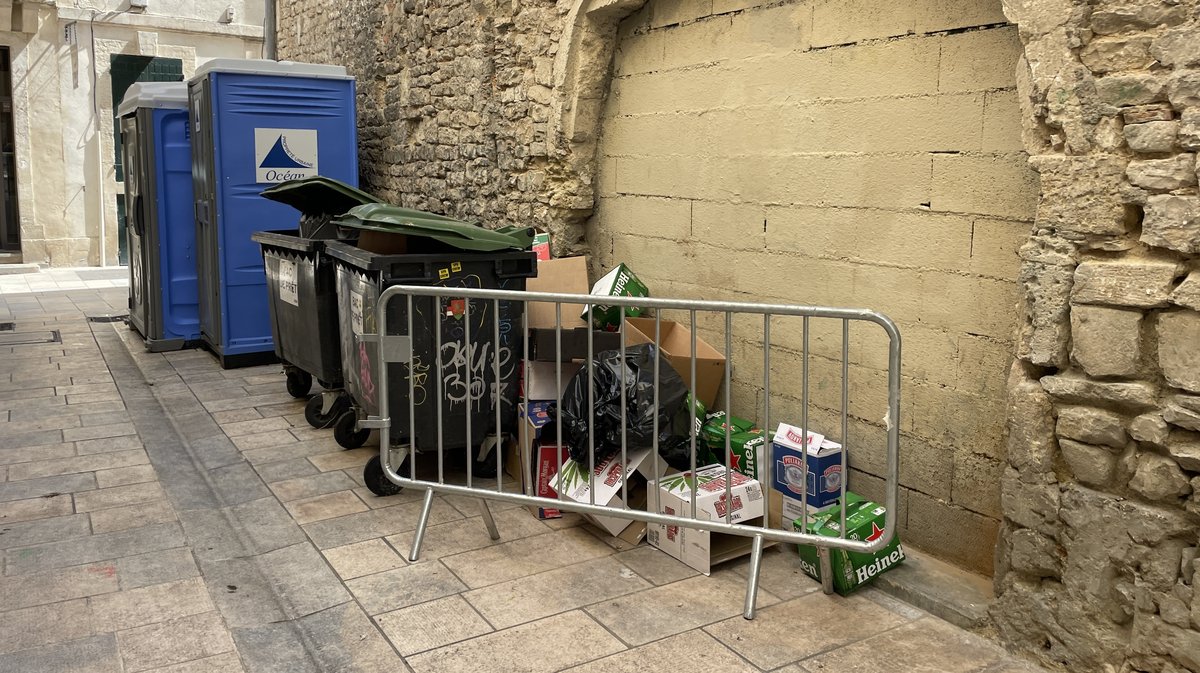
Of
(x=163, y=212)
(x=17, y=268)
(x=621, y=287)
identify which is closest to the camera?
(x=621, y=287)

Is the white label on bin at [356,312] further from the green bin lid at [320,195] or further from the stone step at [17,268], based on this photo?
the stone step at [17,268]

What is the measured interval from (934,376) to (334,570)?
2.51 m

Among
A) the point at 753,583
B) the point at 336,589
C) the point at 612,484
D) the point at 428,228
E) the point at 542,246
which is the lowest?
the point at 336,589

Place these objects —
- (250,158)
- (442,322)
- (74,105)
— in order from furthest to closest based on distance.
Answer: (74,105), (250,158), (442,322)

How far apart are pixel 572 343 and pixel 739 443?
37.7 inches

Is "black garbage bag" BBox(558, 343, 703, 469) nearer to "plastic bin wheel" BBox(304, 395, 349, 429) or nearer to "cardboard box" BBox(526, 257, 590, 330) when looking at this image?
"cardboard box" BBox(526, 257, 590, 330)

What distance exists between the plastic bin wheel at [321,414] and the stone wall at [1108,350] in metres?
3.96

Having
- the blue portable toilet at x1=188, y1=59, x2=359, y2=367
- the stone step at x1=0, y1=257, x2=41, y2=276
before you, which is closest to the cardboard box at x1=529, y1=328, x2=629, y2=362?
the blue portable toilet at x1=188, y1=59, x2=359, y2=367

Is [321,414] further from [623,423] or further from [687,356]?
[623,423]

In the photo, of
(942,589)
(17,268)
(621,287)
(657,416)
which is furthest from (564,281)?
(17,268)

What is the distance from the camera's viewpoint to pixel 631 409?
13.3ft

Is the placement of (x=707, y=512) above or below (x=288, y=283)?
below

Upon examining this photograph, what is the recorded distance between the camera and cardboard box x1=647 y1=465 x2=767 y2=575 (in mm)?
3904

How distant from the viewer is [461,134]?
733 centimetres
